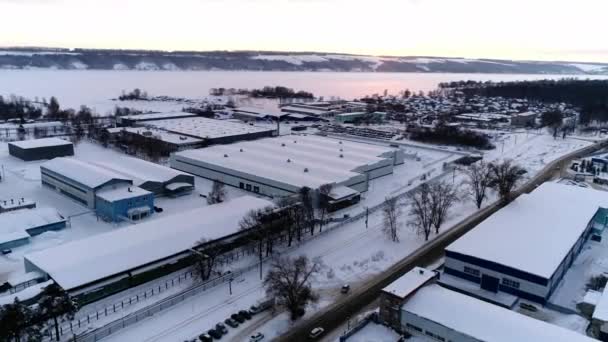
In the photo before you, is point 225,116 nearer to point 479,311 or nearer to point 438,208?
point 438,208

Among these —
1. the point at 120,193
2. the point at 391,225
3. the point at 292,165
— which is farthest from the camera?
the point at 292,165

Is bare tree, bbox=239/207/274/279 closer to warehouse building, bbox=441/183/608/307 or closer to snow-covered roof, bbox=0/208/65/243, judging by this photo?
warehouse building, bbox=441/183/608/307

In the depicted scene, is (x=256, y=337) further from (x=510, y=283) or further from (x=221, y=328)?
(x=510, y=283)

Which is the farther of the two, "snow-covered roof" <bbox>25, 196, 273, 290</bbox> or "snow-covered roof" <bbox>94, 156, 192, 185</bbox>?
"snow-covered roof" <bbox>94, 156, 192, 185</bbox>

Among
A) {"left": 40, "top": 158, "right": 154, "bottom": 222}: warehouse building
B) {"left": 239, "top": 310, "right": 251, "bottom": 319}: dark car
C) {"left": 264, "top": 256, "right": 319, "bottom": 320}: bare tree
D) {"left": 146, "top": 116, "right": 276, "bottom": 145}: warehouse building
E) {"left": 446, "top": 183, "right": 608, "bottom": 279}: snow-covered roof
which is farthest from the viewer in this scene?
{"left": 146, "top": 116, "right": 276, "bottom": 145}: warehouse building

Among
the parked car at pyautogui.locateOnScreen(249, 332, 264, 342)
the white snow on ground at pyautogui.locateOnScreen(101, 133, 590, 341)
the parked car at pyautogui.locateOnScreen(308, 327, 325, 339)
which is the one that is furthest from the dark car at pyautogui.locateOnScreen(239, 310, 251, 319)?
the parked car at pyautogui.locateOnScreen(308, 327, 325, 339)

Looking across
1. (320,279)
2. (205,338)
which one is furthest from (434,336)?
(205,338)
